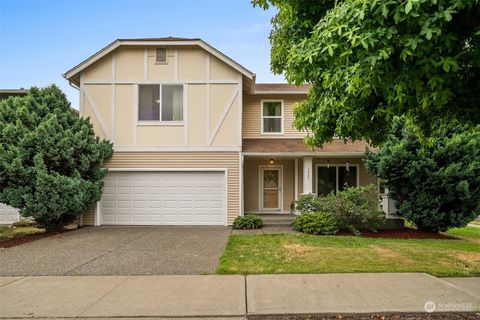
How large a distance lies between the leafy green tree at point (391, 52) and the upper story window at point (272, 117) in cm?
980

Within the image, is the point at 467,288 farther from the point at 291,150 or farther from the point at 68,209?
the point at 68,209

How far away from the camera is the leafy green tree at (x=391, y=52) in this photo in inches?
124

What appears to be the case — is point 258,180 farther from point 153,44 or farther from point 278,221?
point 153,44

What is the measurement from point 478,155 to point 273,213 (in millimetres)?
7783

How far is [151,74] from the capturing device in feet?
43.1

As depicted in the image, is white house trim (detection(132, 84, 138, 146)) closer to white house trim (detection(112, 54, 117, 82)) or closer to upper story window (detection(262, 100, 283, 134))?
white house trim (detection(112, 54, 117, 82))

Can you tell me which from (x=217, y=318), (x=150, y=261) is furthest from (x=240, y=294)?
(x=150, y=261)

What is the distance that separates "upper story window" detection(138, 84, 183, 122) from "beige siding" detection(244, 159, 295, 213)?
3982 millimetres

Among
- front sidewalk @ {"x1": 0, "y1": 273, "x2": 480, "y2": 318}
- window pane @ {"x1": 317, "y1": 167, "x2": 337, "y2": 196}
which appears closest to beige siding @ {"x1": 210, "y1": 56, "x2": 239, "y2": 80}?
window pane @ {"x1": 317, "y1": 167, "x2": 337, "y2": 196}

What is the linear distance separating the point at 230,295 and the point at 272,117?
430 inches

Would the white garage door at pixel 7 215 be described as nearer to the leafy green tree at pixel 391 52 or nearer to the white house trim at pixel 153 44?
the white house trim at pixel 153 44

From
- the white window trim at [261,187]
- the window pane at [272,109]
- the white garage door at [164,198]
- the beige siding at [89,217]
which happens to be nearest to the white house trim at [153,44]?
the window pane at [272,109]

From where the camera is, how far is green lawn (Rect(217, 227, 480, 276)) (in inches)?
259

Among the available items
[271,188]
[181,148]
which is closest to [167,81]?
[181,148]
